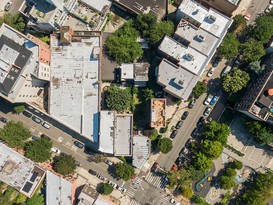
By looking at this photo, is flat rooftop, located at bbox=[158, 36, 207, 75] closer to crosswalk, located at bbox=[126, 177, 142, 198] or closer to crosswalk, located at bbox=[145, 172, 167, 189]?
crosswalk, located at bbox=[145, 172, 167, 189]

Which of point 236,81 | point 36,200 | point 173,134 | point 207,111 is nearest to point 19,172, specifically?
point 36,200

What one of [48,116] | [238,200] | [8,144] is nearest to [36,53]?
[48,116]

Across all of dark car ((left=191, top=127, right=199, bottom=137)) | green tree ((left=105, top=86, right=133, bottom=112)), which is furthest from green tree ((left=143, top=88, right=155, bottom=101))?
dark car ((left=191, top=127, right=199, bottom=137))

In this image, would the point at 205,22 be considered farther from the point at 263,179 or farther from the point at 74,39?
the point at 263,179

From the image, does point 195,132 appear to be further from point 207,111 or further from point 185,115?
point 207,111

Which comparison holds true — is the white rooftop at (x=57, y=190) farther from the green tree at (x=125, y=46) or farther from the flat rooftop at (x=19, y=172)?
the green tree at (x=125, y=46)

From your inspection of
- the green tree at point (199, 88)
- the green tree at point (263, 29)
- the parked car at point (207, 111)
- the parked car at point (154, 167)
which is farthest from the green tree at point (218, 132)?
the green tree at point (263, 29)

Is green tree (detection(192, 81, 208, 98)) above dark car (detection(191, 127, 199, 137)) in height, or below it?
above
